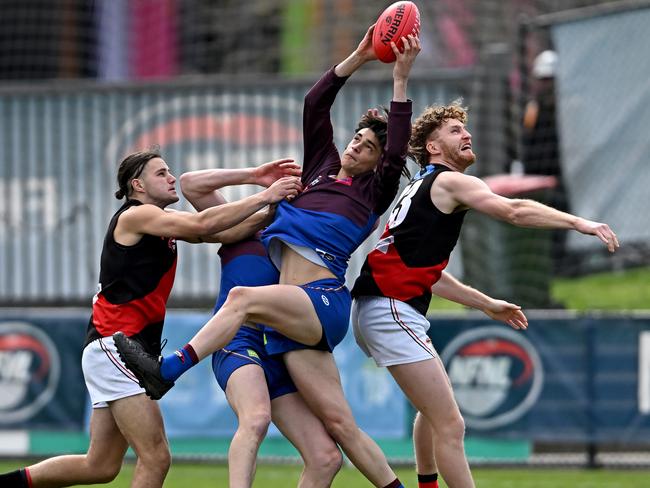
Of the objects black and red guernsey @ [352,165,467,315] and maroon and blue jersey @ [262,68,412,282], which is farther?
black and red guernsey @ [352,165,467,315]

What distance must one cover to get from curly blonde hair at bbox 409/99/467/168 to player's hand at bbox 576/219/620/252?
122cm

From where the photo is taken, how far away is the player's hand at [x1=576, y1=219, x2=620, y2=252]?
20.5ft

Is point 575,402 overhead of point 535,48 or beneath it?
beneath

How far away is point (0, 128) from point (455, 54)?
6.61 meters

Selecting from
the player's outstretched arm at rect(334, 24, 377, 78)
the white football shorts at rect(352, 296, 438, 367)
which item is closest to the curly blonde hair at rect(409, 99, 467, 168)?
the player's outstretched arm at rect(334, 24, 377, 78)

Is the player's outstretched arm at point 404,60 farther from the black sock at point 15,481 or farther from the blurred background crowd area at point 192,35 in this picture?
the blurred background crowd area at point 192,35

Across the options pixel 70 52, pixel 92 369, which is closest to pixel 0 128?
pixel 70 52

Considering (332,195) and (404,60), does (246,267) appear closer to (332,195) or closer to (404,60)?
(332,195)

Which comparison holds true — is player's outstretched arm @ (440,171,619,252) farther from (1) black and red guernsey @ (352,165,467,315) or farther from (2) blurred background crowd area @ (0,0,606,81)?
(2) blurred background crowd area @ (0,0,606,81)

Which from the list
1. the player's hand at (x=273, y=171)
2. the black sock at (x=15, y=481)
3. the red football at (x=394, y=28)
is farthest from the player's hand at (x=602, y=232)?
the black sock at (x=15, y=481)

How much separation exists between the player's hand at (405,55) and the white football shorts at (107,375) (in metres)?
2.12

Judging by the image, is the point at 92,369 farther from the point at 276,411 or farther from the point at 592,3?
the point at 592,3

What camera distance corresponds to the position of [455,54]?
18.8 m

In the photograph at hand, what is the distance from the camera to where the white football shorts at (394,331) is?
23.1ft
